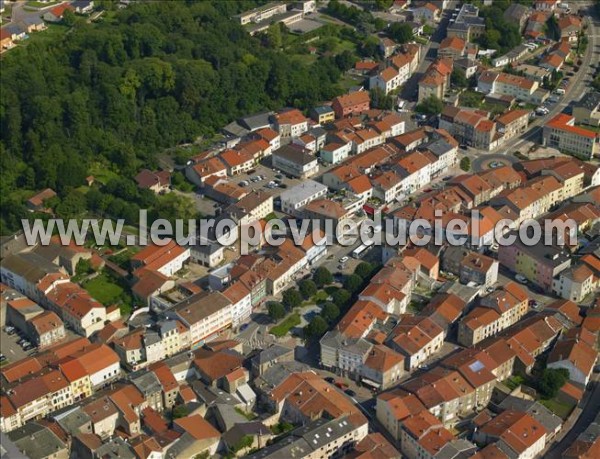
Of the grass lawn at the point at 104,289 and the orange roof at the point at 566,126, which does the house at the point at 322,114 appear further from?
the grass lawn at the point at 104,289

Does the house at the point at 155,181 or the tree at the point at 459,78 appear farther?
the tree at the point at 459,78

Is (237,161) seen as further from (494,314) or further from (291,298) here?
(494,314)

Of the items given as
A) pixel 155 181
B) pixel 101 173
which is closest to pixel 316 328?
pixel 155 181

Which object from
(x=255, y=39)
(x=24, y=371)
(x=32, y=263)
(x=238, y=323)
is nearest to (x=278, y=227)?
(x=238, y=323)

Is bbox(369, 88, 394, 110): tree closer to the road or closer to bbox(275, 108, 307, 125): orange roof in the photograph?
bbox(275, 108, 307, 125): orange roof

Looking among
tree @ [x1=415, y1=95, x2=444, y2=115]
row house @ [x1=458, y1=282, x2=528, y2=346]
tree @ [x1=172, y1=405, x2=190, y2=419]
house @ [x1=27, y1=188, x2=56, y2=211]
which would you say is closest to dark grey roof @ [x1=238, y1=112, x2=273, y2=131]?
tree @ [x1=415, y1=95, x2=444, y2=115]

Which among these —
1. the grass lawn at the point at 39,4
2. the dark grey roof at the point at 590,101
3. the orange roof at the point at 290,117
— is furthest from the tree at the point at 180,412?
the grass lawn at the point at 39,4
